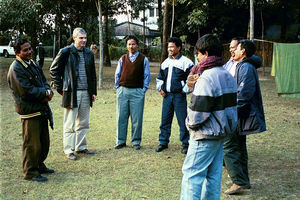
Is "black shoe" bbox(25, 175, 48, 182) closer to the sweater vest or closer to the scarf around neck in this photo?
the sweater vest

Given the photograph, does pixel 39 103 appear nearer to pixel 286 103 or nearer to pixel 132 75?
pixel 132 75

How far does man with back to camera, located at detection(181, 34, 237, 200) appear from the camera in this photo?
10.2ft

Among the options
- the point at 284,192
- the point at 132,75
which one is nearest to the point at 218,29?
the point at 132,75

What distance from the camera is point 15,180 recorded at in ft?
14.9

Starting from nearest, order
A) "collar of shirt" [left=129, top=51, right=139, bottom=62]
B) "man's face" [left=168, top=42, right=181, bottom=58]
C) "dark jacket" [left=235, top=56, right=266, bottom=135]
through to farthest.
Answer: "dark jacket" [left=235, top=56, right=266, bottom=135]
"man's face" [left=168, top=42, right=181, bottom=58]
"collar of shirt" [left=129, top=51, right=139, bottom=62]

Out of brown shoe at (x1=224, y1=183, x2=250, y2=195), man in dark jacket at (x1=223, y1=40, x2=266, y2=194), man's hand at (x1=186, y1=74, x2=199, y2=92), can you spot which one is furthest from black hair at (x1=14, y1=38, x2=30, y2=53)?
brown shoe at (x1=224, y1=183, x2=250, y2=195)

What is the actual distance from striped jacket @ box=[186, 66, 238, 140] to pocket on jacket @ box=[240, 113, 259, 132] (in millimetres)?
1053

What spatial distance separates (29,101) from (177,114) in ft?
8.52

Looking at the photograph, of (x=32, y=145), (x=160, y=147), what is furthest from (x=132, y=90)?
(x=32, y=145)

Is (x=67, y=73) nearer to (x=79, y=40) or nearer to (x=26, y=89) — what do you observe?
(x=79, y=40)

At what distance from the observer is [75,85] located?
5480 millimetres

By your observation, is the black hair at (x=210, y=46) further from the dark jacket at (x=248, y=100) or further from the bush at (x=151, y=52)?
the bush at (x=151, y=52)

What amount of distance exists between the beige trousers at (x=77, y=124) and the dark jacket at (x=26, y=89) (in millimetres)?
982

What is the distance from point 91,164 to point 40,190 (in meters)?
1.12
